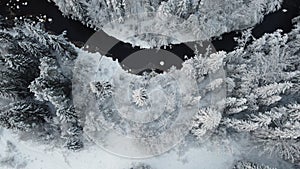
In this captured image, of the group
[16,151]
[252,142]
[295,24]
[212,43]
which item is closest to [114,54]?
[212,43]

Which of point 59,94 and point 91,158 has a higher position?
point 59,94

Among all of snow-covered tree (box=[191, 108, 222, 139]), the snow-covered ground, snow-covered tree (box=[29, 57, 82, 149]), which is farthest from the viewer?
the snow-covered ground

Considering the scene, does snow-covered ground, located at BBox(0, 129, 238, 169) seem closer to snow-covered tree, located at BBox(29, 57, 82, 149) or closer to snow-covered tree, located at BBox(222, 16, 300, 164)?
snow-covered tree, located at BBox(29, 57, 82, 149)

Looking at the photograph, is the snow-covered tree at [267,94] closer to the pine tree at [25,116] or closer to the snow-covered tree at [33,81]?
the snow-covered tree at [33,81]

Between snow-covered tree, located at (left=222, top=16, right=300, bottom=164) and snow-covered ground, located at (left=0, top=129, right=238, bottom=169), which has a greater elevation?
snow-covered tree, located at (left=222, top=16, right=300, bottom=164)

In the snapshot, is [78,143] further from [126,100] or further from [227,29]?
[227,29]

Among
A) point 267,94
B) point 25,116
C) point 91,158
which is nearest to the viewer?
point 25,116

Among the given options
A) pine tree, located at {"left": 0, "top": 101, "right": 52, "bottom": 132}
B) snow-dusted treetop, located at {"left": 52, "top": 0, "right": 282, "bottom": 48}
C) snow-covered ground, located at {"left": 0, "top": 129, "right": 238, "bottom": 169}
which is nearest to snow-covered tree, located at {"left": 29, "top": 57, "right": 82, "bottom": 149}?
snow-covered ground, located at {"left": 0, "top": 129, "right": 238, "bottom": 169}

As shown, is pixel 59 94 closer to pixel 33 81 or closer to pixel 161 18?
pixel 33 81

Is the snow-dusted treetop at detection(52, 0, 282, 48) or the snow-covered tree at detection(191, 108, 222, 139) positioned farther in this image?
the snow-dusted treetop at detection(52, 0, 282, 48)

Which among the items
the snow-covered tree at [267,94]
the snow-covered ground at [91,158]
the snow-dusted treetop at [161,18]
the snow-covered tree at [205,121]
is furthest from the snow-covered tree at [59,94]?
the snow-covered tree at [267,94]

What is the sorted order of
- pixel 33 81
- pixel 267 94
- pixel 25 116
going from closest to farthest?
pixel 33 81 → pixel 25 116 → pixel 267 94

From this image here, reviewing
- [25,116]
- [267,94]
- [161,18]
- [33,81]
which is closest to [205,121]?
[267,94]
